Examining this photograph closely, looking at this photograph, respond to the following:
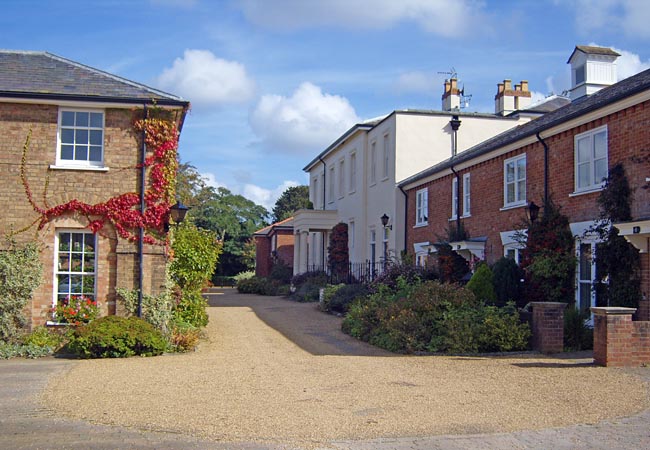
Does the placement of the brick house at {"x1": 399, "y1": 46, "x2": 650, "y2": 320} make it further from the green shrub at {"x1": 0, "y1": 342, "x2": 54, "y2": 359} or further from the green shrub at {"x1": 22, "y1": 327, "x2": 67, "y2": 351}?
the green shrub at {"x1": 0, "y1": 342, "x2": 54, "y2": 359}

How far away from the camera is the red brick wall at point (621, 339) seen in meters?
11.8

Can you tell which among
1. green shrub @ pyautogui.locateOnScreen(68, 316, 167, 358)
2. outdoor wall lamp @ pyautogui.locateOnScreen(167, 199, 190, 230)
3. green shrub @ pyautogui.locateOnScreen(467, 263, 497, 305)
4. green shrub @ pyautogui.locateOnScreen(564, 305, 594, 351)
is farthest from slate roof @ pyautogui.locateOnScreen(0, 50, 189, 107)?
green shrub @ pyautogui.locateOnScreen(564, 305, 594, 351)

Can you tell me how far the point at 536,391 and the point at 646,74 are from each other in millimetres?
9590

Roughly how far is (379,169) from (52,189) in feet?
57.8

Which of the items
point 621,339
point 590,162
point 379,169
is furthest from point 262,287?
point 621,339

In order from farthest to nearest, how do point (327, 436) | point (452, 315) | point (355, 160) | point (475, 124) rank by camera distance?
point (355, 160) < point (475, 124) < point (452, 315) < point (327, 436)

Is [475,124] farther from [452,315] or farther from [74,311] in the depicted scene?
[74,311]

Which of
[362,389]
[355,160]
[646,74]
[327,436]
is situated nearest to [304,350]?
[362,389]

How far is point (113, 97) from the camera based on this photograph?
1521cm

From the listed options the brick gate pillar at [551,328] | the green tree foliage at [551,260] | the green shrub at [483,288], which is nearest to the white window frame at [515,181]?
the green tree foliage at [551,260]

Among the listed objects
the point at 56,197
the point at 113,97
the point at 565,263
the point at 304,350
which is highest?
the point at 113,97

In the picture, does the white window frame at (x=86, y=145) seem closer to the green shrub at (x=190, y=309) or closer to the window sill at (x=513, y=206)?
the green shrub at (x=190, y=309)

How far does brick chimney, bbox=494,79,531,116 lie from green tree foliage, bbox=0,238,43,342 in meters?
22.1

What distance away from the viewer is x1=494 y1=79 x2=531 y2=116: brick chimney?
31.5 meters
